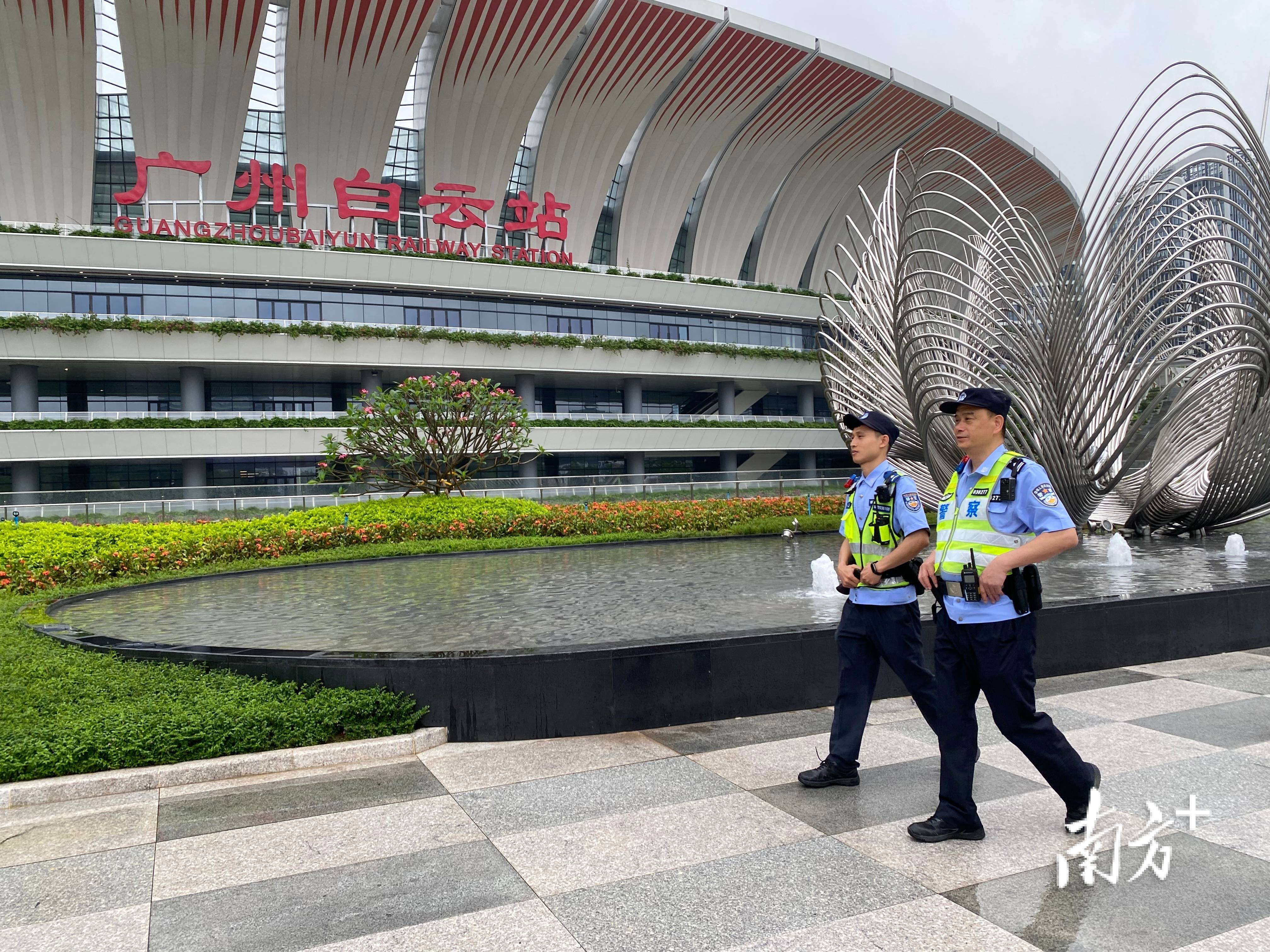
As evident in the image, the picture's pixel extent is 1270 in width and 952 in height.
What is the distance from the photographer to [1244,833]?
4.21 meters

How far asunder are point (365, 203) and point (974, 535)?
148 ft

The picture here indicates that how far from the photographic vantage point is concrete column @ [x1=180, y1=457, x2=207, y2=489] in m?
37.2

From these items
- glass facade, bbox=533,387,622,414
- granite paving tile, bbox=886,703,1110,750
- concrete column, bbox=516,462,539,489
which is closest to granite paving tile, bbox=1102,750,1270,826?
granite paving tile, bbox=886,703,1110,750

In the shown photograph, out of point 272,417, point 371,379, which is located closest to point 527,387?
point 371,379

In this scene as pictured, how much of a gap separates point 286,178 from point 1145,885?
147 ft

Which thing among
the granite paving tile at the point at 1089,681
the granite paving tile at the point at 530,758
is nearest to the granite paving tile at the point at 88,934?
the granite paving tile at the point at 530,758

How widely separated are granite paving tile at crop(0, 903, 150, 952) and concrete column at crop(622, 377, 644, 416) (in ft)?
139

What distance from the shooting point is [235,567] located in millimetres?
16484

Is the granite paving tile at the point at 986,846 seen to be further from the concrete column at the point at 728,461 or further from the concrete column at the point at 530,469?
the concrete column at the point at 728,461

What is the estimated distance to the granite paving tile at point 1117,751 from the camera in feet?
17.1

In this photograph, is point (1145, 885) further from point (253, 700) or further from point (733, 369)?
point (733, 369)

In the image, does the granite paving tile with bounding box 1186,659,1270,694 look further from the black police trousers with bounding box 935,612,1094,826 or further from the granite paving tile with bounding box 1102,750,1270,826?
the black police trousers with bounding box 935,612,1094,826

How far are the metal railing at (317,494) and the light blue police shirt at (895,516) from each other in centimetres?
1944

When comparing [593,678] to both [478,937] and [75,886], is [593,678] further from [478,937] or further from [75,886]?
[75,886]
